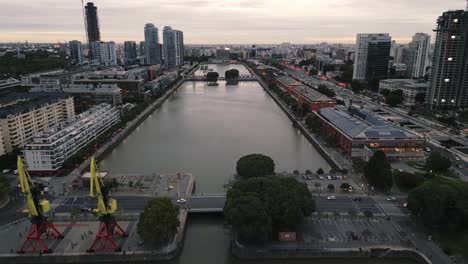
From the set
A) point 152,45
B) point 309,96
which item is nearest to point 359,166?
point 309,96

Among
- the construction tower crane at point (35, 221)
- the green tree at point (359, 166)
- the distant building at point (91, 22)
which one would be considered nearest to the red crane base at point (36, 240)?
the construction tower crane at point (35, 221)

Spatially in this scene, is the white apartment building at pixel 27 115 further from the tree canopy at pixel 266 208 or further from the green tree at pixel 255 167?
the tree canopy at pixel 266 208

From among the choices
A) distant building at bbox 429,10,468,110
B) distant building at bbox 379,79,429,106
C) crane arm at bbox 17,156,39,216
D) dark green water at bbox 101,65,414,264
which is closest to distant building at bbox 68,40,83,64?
dark green water at bbox 101,65,414,264

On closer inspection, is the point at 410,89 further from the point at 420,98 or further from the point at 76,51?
the point at 76,51

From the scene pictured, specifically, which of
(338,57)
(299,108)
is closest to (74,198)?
(299,108)

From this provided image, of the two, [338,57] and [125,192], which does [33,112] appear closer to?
[125,192]
